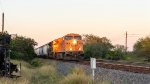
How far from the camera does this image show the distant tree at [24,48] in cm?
6194

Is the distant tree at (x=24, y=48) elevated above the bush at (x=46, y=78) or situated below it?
above

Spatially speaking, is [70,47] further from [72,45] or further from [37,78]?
[37,78]

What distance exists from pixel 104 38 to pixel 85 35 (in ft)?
33.0

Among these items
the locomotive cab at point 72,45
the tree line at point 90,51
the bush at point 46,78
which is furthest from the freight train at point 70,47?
the bush at point 46,78

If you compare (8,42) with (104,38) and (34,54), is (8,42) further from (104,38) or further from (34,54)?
(104,38)

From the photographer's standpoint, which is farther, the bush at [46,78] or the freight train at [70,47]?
the freight train at [70,47]

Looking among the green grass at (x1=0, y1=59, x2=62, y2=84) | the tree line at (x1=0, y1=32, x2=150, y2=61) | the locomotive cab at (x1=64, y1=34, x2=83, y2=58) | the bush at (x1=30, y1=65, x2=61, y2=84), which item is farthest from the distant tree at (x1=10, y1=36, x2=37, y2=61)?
the bush at (x1=30, y1=65, x2=61, y2=84)

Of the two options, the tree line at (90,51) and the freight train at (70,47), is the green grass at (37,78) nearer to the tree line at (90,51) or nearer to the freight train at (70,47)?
the freight train at (70,47)

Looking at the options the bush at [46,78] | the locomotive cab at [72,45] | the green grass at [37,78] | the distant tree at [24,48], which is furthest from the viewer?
the distant tree at [24,48]

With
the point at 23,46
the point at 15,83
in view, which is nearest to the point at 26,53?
the point at 23,46

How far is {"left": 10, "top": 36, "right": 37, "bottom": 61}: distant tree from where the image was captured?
61938 mm

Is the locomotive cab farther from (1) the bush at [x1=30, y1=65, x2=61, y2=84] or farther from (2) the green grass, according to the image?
(1) the bush at [x1=30, y1=65, x2=61, y2=84]

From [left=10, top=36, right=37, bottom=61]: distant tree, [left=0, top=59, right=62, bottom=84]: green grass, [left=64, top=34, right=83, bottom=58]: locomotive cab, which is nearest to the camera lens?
[left=0, top=59, right=62, bottom=84]: green grass

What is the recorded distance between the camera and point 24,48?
67.8 meters
